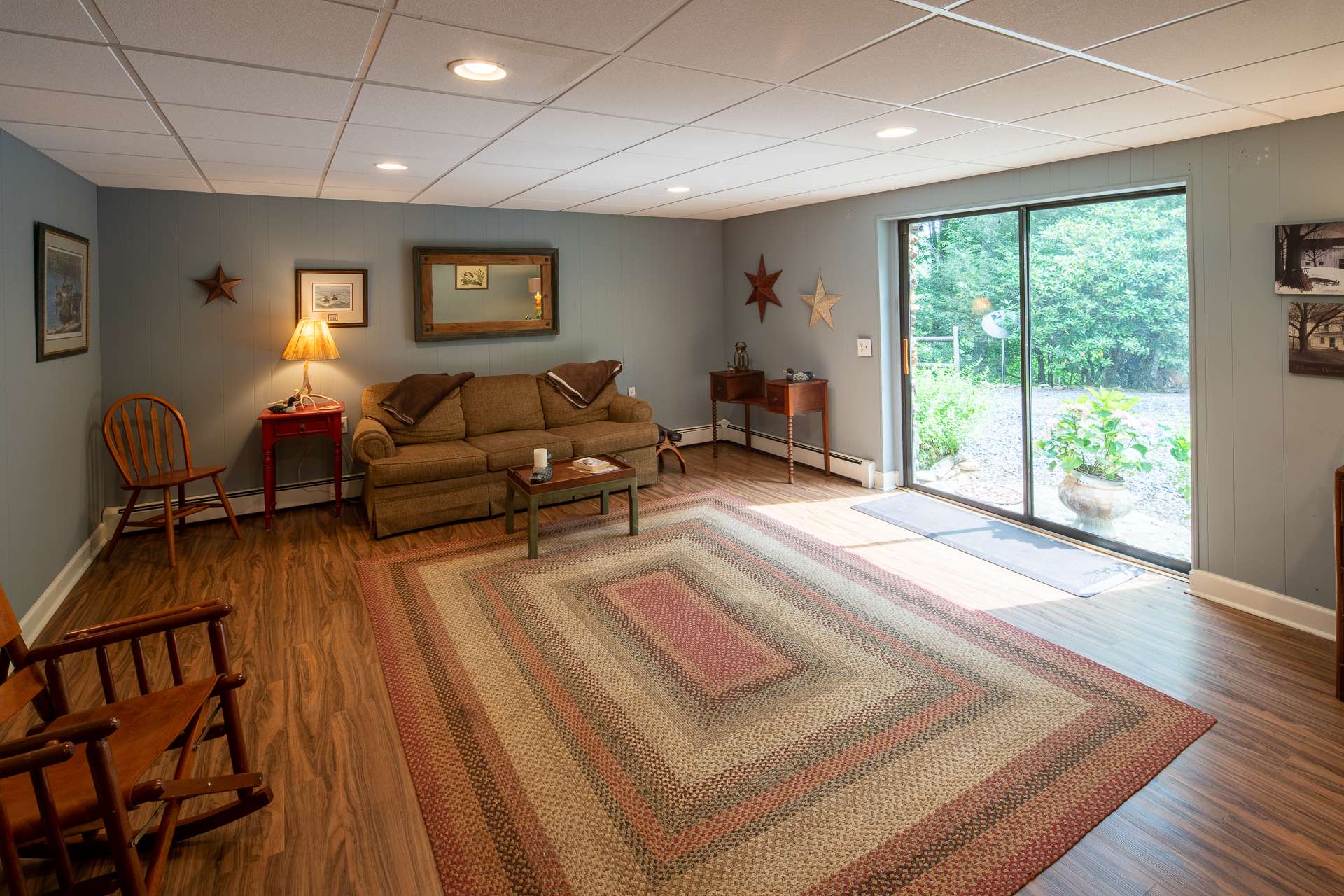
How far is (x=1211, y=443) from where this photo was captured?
351 cm

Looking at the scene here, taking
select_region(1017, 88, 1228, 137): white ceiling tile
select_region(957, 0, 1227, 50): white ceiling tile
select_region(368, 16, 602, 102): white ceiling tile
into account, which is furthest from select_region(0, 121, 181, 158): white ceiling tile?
select_region(1017, 88, 1228, 137): white ceiling tile

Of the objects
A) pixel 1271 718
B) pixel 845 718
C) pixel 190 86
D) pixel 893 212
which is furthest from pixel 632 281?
pixel 1271 718

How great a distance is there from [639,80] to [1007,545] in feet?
11.1

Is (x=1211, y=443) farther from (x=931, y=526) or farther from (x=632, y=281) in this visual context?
(x=632, y=281)

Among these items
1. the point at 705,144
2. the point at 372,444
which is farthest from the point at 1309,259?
the point at 372,444

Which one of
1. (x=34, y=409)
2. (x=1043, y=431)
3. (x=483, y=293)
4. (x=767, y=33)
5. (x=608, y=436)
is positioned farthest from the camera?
(x=483, y=293)

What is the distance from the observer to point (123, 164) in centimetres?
378

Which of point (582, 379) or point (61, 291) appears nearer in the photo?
point (61, 291)

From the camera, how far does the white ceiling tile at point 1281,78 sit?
222 centimetres

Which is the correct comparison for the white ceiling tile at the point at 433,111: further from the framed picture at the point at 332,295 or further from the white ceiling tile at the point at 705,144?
the framed picture at the point at 332,295

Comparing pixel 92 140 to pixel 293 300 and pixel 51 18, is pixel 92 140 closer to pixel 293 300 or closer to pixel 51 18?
pixel 51 18

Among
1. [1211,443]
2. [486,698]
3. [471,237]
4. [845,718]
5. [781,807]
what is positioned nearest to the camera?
[781,807]

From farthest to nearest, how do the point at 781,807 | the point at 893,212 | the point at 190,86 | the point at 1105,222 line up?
the point at 893,212 < the point at 1105,222 < the point at 190,86 < the point at 781,807

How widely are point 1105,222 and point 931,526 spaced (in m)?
2.03
